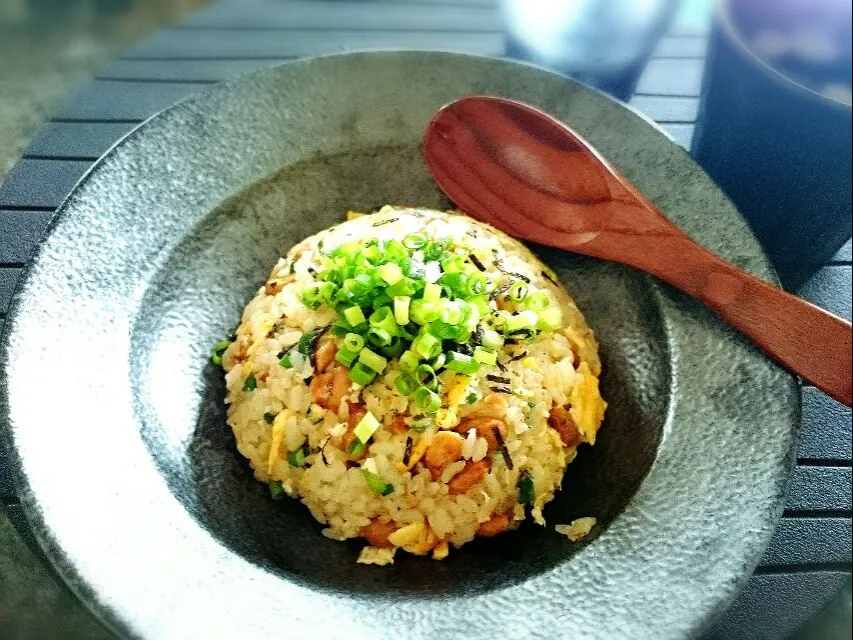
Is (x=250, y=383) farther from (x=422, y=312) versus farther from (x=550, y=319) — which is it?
(x=550, y=319)

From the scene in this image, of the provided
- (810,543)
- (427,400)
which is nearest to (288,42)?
(427,400)

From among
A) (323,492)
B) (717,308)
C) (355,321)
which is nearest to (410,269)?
(355,321)

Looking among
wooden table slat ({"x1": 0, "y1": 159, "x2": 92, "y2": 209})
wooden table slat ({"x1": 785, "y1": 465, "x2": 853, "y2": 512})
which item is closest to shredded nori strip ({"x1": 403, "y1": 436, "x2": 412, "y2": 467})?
wooden table slat ({"x1": 785, "y1": 465, "x2": 853, "y2": 512})

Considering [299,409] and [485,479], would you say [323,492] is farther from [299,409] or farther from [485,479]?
[485,479]

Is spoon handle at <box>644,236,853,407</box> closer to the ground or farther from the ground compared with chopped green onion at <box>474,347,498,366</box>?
farther from the ground

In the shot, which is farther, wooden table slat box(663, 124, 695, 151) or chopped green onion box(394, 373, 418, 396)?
wooden table slat box(663, 124, 695, 151)

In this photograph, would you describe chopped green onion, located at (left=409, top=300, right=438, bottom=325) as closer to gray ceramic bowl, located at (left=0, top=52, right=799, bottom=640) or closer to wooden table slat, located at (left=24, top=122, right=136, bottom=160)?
gray ceramic bowl, located at (left=0, top=52, right=799, bottom=640)
